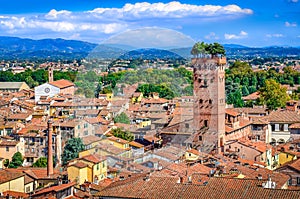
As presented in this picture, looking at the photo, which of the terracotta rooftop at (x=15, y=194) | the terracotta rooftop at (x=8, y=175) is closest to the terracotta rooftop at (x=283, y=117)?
the terracotta rooftop at (x=8, y=175)

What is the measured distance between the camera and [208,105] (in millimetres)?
19328

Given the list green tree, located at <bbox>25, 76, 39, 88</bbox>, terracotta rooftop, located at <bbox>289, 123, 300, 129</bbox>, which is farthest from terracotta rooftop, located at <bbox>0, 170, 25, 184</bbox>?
green tree, located at <bbox>25, 76, 39, 88</bbox>

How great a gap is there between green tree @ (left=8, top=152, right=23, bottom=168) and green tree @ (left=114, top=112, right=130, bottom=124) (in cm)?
545

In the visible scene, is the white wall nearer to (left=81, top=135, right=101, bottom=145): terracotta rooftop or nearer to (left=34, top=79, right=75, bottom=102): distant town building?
(left=34, top=79, right=75, bottom=102): distant town building

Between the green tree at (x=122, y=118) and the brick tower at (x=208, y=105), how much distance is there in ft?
6.00

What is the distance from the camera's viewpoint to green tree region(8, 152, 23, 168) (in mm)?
20803

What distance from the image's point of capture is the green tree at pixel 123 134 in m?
15.1

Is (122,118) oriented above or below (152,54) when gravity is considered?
below

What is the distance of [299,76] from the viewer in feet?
176

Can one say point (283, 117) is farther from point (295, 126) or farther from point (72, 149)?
point (72, 149)

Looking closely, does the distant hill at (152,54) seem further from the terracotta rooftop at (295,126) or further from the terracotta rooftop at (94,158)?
the terracotta rooftop at (295,126)

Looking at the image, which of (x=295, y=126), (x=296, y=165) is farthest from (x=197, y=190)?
(x=295, y=126)

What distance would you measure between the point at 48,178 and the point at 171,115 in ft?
14.0

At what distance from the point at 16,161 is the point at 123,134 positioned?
665 centimetres
